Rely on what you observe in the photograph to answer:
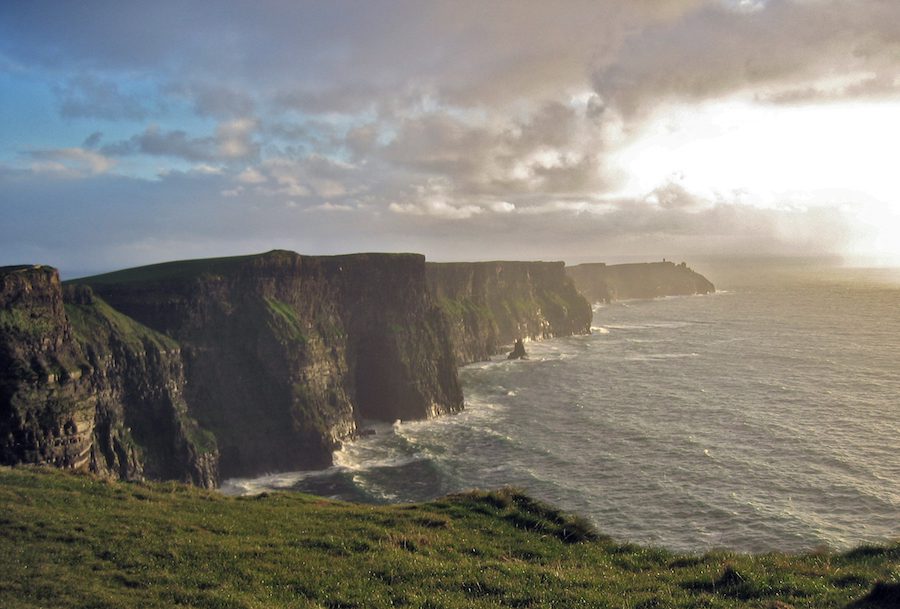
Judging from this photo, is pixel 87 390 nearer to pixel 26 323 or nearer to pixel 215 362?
pixel 26 323

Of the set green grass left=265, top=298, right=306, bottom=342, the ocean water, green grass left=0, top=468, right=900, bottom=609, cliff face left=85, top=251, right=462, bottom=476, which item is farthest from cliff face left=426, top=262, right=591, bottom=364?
green grass left=0, top=468, right=900, bottom=609

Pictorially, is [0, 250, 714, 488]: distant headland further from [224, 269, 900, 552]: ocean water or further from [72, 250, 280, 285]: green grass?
[224, 269, 900, 552]: ocean water

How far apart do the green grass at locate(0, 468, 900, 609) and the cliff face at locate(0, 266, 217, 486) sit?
18.6 metres

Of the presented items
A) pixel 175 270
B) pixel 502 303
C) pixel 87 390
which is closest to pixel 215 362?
pixel 175 270

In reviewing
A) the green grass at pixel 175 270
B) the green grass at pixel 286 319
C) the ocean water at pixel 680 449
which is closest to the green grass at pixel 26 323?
the green grass at pixel 175 270

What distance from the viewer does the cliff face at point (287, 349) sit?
69750mm

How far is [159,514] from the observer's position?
25.7 metres

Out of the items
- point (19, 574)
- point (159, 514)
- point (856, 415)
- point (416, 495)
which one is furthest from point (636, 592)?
point (856, 415)

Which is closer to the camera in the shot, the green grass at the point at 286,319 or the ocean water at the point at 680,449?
the ocean water at the point at 680,449

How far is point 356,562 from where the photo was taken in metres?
19.8

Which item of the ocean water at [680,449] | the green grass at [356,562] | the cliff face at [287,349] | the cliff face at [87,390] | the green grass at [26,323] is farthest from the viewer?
the cliff face at [287,349]

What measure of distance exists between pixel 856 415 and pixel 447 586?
8159 cm

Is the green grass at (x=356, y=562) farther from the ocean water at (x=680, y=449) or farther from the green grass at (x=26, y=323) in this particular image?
the ocean water at (x=680, y=449)

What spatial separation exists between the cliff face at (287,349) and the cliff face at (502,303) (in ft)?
102
